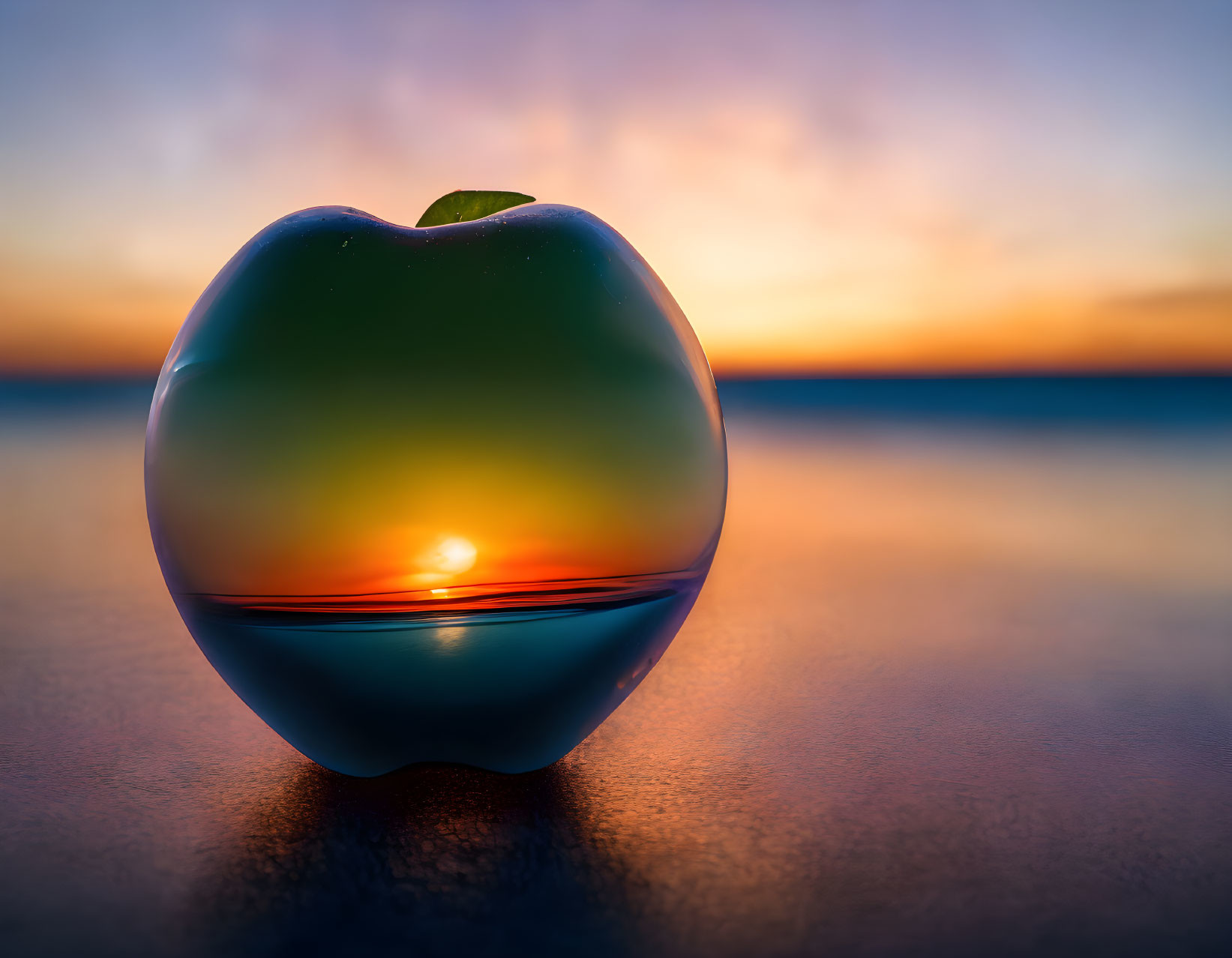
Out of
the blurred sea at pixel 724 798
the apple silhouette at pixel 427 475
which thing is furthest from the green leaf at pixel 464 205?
the blurred sea at pixel 724 798

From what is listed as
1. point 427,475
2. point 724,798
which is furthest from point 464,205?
point 724,798

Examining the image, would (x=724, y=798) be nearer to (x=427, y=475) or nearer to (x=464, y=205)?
(x=427, y=475)

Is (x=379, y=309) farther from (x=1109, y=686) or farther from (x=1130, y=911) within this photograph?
(x=1109, y=686)

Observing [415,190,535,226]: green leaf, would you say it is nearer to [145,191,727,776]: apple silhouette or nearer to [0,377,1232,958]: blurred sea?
[145,191,727,776]: apple silhouette

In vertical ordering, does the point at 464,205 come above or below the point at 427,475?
above

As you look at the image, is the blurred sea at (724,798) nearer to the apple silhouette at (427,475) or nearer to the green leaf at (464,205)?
the apple silhouette at (427,475)

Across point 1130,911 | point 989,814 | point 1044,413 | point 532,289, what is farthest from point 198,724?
point 1044,413
